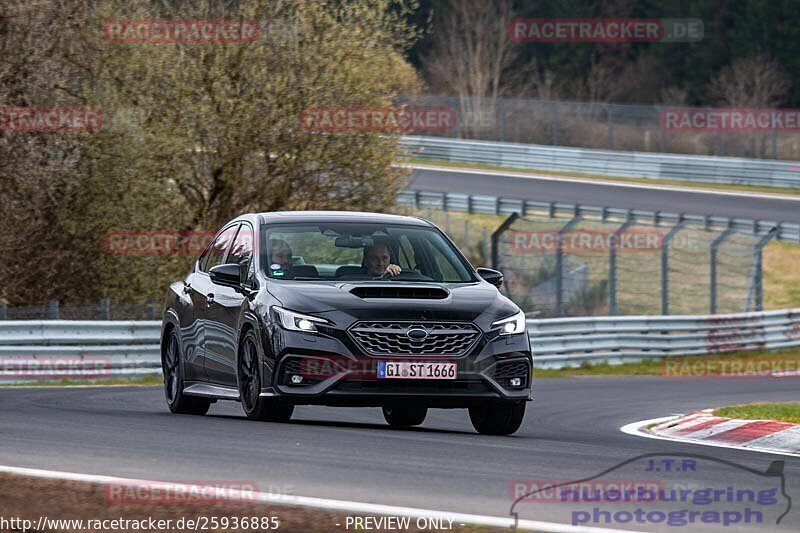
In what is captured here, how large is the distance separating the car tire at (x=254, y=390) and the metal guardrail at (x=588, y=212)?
2465 cm

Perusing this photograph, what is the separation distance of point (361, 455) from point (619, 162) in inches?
1755

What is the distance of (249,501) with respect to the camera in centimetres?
698

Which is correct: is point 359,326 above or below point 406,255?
below

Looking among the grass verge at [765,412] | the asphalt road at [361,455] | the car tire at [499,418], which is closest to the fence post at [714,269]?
the grass verge at [765,412]

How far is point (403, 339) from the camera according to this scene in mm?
10602

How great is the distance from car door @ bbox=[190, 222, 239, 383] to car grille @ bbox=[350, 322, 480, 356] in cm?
186

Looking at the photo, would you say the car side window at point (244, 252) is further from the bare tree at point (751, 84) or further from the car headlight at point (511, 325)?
the bare tree at point (751, 84)

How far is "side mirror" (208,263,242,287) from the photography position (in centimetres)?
1152

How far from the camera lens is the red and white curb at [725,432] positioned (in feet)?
38.7

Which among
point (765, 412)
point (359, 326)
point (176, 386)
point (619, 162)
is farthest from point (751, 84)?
Answer: point (359, 326)

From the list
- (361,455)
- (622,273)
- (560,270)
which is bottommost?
(622,273)

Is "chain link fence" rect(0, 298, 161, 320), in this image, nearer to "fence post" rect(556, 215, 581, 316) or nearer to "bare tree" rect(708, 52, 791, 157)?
"fence post" rect(556, 215, 581, 316)

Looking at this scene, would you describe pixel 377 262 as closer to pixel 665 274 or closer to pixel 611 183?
pixel 665 274

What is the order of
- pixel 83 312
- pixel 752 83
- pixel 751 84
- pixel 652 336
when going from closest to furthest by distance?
pixel 83 312, pixel 652 336, pixel 751 84, pixel 752 83
